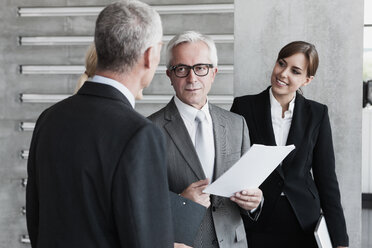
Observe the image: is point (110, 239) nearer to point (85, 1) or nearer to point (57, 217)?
point (57, 217)

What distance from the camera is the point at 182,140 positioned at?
189 centimetres

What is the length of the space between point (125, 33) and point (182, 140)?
2.47 feet

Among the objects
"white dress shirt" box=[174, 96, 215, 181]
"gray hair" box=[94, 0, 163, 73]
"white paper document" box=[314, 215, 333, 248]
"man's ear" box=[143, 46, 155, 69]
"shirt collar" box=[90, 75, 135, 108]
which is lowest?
"white paper document" box=[314, 215, 333, 248]

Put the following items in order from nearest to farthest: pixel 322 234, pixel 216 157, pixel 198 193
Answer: pixel 198 193 → pixel 216 157 → pixel 322 234

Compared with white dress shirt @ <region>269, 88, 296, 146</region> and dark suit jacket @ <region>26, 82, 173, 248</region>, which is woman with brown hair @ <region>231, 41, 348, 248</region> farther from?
dark suit jacket @ <region>26, 82, 173, 248</region>

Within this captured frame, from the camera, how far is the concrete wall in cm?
325

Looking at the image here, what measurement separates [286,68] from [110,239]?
1.63 meters

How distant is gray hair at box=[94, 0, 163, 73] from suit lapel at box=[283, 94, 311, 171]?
1.41m

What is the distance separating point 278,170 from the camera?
2.45 metres

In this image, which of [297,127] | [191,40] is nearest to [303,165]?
[297,127]

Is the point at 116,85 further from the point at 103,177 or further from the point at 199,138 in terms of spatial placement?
the point at 199,138

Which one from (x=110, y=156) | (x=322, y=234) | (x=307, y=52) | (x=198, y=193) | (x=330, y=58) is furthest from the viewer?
(x=330, y=58)

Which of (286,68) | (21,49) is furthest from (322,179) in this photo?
(21,49)

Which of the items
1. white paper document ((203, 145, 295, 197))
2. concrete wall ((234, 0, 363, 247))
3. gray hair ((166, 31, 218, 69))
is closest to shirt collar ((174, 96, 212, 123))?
gray hair ((166, 31, 218, 69))
